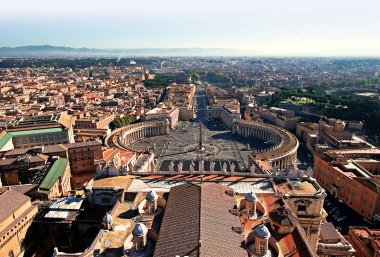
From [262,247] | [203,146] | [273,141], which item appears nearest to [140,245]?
[262,247]

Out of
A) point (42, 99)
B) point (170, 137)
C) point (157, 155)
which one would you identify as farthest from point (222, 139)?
point (42, 99)

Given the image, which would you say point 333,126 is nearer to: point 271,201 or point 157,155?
point 157,155

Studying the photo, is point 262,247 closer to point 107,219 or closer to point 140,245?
point 140,245

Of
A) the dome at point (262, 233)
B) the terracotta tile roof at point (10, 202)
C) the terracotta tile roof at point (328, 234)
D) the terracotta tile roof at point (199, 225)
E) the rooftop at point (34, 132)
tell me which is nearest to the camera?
the terracotta tile roof at point (199, 225)

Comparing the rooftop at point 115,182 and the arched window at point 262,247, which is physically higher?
the arched window at point 262,247

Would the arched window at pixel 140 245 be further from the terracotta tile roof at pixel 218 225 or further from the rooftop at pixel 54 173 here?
the rooftop at pixel 54 173

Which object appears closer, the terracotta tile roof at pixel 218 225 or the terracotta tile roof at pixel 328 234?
the terracotta tile roof at pixel 218 225

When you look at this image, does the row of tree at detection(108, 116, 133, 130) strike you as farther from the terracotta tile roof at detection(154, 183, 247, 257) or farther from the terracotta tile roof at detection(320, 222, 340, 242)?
the terracotta tile roof at detection(320, 222, 340, 242)

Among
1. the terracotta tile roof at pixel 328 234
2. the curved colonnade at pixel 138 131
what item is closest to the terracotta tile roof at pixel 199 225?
the terracotta tile roof at pixel 328 234
